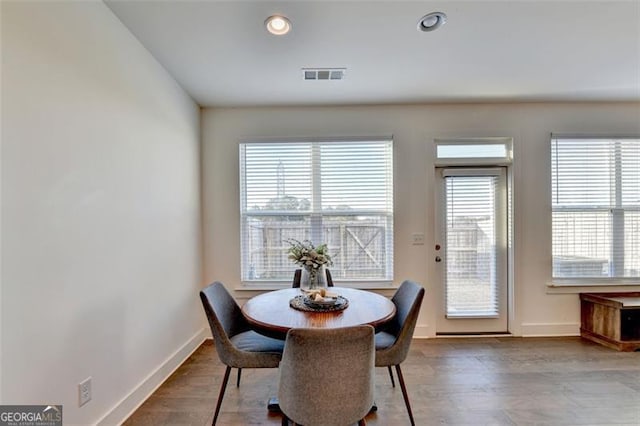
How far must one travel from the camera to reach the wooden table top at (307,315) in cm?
165

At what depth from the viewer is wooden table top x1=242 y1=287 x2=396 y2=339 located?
1652 millimetres

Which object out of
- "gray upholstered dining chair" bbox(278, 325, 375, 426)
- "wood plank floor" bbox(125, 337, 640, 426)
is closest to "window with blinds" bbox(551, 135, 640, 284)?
"wood plank floor" bbox(125, 337, 640, 426)

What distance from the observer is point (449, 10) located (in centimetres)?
183

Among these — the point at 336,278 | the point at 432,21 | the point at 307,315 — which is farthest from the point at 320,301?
the point at 432,21

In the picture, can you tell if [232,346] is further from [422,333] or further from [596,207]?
[596,207]

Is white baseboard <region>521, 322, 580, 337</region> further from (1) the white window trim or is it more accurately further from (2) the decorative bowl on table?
(2) the decorative bowl on table

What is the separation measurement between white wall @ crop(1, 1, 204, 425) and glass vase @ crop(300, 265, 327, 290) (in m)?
1.19

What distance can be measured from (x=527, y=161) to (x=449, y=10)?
2.17 meters

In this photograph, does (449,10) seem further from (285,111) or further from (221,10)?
(285,111)

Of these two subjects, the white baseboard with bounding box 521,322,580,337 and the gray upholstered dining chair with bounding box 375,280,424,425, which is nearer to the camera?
the gray upholstered dining chair with bounding box 375,280,424,425

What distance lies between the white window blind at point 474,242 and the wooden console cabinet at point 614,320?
2.92ft

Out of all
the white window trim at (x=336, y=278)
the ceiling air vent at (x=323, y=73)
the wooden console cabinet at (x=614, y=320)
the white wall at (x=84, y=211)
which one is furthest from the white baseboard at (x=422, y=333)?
the ceiling air vent at (x=323, y=73)

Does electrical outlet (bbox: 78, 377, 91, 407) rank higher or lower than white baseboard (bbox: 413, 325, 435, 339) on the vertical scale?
higher

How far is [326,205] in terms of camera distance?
330 centimetres
